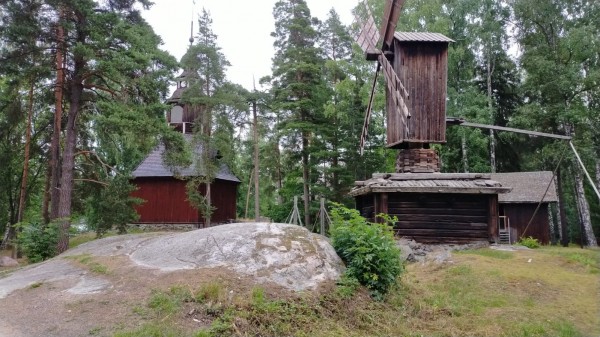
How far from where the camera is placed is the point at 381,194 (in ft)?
47.7

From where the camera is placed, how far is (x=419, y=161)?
51.1 feet

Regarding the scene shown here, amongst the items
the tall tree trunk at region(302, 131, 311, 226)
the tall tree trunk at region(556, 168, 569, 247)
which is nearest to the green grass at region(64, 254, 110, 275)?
the tall tree trunk at region(302, 131, 311, 226)

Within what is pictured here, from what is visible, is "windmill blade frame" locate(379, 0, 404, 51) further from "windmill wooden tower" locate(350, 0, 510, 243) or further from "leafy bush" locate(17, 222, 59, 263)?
"leafy bush" locate(17, 222, 59, 263)

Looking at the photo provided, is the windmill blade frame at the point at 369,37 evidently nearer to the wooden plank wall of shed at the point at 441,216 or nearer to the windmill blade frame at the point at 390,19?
the windmill blade frame at the point at 390,19

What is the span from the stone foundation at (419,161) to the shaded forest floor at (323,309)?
6.43 meters

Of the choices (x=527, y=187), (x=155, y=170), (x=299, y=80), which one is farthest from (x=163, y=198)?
(x=527, y=187)

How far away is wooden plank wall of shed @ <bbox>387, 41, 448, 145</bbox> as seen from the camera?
15680 mm

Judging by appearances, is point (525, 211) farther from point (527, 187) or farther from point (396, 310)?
point (396, 310)

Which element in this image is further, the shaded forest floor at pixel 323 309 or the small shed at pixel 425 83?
the small shed at pixel 425 83

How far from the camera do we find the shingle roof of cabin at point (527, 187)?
23.3 m

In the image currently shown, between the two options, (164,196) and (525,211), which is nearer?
(525,211)

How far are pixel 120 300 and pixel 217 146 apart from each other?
59.0ft

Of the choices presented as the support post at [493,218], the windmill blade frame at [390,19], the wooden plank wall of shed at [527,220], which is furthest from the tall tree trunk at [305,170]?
the support post at [493,218]

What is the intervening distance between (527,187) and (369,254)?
67.0 ft
